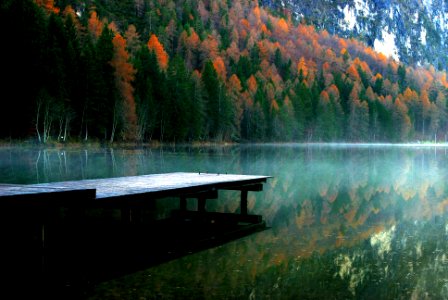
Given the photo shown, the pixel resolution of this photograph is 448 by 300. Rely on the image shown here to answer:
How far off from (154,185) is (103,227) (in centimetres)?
169

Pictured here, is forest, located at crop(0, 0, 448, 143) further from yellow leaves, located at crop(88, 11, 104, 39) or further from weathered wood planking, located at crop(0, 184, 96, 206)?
weathered wood planking, located at crop(0, 184, 96, 206)

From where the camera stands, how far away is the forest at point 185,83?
6044 centimetres

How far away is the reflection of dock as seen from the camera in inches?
404

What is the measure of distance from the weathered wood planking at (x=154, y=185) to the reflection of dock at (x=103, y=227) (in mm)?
24

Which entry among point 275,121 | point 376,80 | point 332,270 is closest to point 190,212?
point 332,270

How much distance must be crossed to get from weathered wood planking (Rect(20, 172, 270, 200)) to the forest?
138 ft

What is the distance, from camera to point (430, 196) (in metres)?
23.6

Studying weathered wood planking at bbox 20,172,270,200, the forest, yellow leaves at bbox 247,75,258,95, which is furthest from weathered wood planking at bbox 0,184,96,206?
yellow leaves at bbox 247,75,258,95

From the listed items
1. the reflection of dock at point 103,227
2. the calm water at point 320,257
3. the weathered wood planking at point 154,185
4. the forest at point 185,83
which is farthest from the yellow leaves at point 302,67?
the reflection of dock at point 103,227

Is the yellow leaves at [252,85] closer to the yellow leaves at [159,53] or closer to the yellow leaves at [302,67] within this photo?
the yellow leaves at [159,53]

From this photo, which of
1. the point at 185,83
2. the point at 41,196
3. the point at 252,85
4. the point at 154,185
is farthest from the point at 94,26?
the point at 41,196

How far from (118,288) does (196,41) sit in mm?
132105

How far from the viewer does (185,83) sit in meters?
86.4

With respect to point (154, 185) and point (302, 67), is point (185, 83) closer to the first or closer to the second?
point (154, 185)
